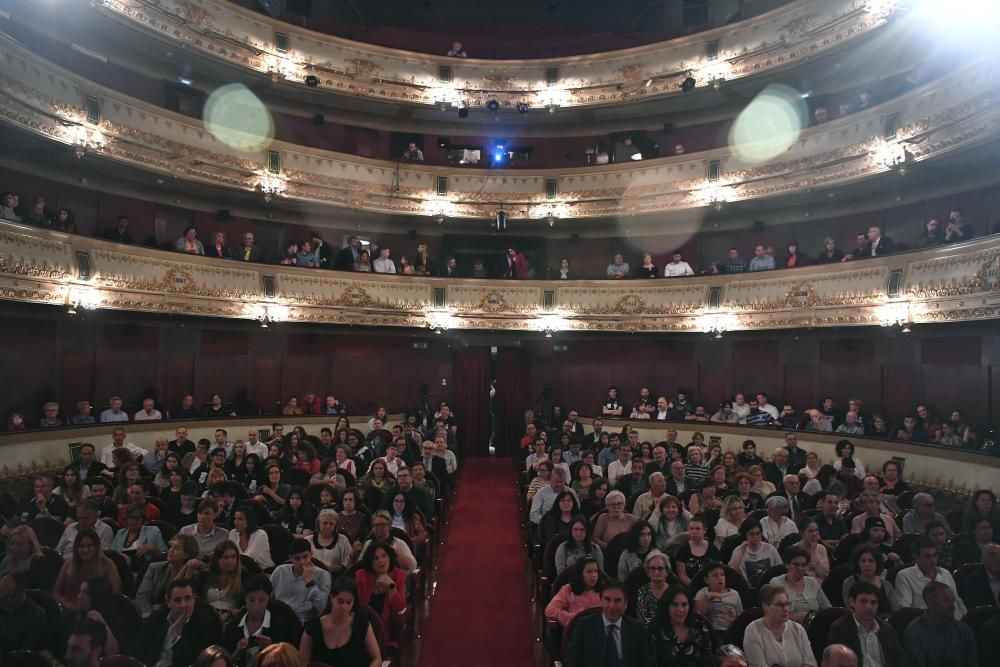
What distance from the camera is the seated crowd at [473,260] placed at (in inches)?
486

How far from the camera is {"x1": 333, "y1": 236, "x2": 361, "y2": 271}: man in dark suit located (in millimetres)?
16594

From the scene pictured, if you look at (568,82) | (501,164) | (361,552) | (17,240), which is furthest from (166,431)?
(568,82)

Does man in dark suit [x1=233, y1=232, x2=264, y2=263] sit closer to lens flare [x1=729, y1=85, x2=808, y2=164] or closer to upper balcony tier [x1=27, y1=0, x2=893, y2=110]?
upper balcony tier [x1=27, y1=0, x2=893, y2=110]

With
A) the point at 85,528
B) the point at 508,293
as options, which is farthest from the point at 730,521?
the point at 508,293

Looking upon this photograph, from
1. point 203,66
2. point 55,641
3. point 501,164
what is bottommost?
point 55,641

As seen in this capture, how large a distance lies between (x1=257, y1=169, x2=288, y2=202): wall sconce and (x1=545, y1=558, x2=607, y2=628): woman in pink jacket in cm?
1358

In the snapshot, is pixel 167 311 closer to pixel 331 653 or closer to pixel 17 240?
pixel 17 240

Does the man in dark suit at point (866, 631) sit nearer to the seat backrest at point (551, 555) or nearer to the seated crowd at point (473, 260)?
the seat backrest at point (551, 555)

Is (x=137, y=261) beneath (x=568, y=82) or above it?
beneath

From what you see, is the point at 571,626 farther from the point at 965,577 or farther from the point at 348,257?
the point at 348,257

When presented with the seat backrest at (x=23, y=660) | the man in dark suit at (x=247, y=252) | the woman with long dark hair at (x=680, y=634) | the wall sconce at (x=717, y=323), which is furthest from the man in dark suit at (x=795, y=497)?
the man in dark suit at (x=247, y=252)

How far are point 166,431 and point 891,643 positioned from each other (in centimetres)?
1295

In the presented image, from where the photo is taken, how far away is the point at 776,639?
14.0 feet

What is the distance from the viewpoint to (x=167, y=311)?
536 inches
